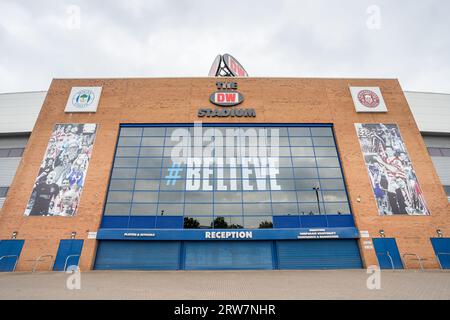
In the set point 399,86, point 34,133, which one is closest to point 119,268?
point 34,133

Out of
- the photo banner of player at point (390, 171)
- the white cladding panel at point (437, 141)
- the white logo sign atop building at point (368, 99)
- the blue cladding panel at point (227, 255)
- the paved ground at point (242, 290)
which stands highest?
the white logo sign atop building at point (368, 99)

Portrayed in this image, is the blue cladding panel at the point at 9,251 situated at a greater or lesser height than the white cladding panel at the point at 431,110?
lesser

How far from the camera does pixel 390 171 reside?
63.3ft

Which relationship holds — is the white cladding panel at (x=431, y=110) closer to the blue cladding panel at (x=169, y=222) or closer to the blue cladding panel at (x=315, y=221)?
the blue cladding panel at (x=315, y=221)

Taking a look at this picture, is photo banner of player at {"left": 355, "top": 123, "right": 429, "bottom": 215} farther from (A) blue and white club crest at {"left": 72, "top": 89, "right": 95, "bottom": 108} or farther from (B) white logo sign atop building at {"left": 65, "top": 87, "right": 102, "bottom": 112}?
(A) blue and white club crest at {"left": 72, "top": 89, "right": 95, "bottom": 108}

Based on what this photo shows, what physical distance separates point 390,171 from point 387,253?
706 centimetres

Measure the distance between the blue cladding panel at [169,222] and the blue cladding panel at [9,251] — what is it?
10.1 m

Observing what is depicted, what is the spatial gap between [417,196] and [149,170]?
23.0m

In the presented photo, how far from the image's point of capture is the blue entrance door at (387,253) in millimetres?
16062

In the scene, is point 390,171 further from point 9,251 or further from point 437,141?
point 9,251

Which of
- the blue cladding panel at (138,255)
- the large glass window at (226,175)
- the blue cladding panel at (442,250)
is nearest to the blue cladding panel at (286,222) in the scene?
the large glass window at (226,175)

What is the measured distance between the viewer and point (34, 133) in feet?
67.6

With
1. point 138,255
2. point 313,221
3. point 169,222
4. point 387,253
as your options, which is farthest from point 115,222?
point 387,253

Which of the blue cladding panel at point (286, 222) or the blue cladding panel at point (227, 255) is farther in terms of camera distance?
the blue cladding panel at point (286, 222)
